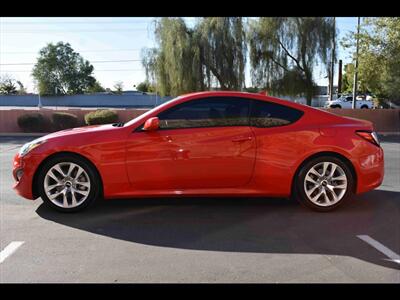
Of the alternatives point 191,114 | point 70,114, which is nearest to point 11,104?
point 70,114

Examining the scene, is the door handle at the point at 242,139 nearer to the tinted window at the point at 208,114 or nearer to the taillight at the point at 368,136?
the tinted window at the point at 208,114

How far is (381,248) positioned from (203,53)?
63.9 ft

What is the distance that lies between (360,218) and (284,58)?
62.7 ft

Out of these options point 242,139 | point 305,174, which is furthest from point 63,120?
point 305,174

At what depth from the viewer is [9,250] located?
3.63 metres

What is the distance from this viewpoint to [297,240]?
3908 mm

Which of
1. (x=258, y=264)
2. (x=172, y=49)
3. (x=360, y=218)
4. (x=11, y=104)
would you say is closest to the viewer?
(x=258, y=264)

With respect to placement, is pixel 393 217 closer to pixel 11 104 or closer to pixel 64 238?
pixel 64 238

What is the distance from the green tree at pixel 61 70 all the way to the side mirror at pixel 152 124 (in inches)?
2299

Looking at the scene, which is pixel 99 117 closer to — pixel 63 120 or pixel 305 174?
pixel 63 120

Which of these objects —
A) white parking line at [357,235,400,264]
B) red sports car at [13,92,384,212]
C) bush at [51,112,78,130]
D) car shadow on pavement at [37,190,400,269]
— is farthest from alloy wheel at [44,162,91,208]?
bush at [51,112,78,130]

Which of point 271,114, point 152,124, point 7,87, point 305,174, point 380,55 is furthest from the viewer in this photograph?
point 7,87

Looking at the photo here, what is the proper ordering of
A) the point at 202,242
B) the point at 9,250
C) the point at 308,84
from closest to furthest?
the point at 9,250 → the point at 202,242 → the point at 308,84
